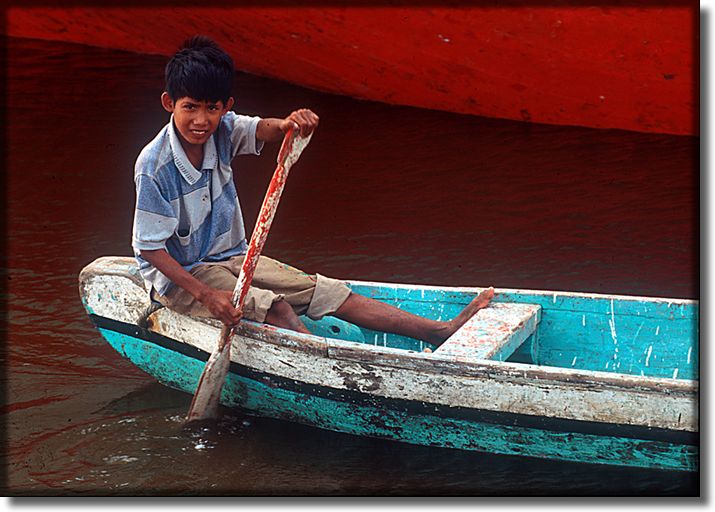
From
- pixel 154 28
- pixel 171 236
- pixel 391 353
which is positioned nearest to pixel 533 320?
pixel 391 353

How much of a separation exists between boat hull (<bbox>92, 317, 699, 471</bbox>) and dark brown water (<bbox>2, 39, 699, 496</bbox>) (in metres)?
0.05

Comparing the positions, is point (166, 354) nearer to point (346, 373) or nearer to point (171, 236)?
point (171, 236)

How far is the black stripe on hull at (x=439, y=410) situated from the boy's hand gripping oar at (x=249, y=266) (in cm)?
8

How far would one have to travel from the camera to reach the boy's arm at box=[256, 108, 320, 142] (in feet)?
9.25

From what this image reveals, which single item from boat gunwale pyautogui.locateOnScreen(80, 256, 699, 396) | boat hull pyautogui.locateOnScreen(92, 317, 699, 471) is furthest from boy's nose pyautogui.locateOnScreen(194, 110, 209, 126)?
boat hull pyautogui.locateOnScreen(92, 317, 699, 471)

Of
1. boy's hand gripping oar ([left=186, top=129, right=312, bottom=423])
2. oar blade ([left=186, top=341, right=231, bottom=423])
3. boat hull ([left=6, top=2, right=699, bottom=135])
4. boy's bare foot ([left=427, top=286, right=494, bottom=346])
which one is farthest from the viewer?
boat hull ([left=6, top=2, right=699, bottom=135])

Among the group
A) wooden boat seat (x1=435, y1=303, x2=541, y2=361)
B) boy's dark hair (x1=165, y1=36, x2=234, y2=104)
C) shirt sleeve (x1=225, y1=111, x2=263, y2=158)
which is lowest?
wooden boat seat (x1=435, y1=303, x2=541, y2=361)

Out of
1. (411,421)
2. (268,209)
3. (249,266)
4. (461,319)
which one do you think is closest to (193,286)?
(249,266)

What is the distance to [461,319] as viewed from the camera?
10.5ft

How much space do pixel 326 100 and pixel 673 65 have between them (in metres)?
2.10

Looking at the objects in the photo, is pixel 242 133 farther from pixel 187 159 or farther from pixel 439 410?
pixel 439 410

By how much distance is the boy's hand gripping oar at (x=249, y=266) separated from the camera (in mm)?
2865

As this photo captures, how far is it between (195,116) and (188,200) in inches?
9.4

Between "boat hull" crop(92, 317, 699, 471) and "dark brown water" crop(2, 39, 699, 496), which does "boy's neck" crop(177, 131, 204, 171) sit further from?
"dark brown water" crop(2, 39, 699, 496)
